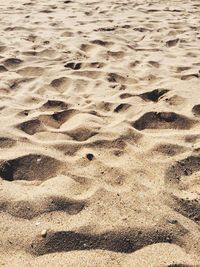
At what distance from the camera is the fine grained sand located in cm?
190

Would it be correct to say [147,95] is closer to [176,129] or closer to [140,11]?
[176,129]

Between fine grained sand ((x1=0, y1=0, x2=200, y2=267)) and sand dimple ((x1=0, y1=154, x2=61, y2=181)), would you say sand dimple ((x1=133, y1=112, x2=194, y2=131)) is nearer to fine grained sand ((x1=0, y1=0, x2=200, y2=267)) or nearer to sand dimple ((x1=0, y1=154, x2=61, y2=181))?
fine grained sand ((x1=0, y1=0, x2=200, y2=267))

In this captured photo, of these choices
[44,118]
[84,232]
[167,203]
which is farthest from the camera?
[44,118]

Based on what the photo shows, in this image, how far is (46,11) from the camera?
6.44 m

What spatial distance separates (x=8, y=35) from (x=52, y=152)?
3017mm

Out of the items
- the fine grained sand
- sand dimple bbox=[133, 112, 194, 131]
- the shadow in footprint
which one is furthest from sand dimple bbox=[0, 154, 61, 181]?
sand dimple bbox=[133, 112, 194, 131]

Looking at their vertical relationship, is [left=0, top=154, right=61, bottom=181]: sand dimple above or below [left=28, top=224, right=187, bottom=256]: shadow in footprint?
above

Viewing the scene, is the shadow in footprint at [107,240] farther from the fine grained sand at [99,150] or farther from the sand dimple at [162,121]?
the sand dimple at [162,121]

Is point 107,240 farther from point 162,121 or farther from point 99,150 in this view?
point 162,121

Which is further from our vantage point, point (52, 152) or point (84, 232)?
point (52, 152)

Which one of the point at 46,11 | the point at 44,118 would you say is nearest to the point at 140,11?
the point at 46,11

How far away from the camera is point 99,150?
2.62m

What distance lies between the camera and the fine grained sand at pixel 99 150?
1.90 m

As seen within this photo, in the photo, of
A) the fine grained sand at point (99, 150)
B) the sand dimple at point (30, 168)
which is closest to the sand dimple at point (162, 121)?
the fine grained sand at point (99, 150)
